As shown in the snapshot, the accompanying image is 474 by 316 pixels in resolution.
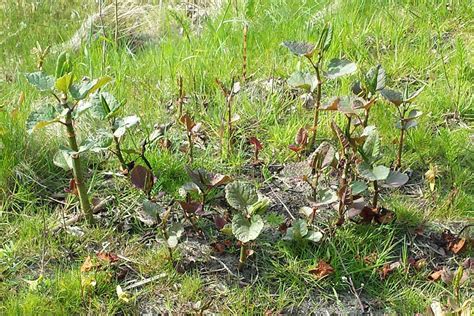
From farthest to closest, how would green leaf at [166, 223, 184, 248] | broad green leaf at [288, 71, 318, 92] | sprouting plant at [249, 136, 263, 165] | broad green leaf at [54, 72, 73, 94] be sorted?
1. sprouting plant at [249, 136, 263, 165]
2. broad green leaf at [288, 71, 318, 92]
3. green leaf at [166, 223, 184, 248]
4. broad green leaf at [54, 72, 73, 94]

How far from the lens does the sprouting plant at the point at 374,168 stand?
2.38m

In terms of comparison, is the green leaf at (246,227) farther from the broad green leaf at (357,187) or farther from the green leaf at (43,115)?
the green leaf at (43,115)

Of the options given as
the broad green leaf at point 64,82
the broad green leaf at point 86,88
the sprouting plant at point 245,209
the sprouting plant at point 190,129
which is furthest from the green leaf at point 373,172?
the broad green leaf at point 64,82

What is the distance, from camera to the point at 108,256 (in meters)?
2.43

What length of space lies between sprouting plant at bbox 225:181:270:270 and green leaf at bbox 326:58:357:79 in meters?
0.66

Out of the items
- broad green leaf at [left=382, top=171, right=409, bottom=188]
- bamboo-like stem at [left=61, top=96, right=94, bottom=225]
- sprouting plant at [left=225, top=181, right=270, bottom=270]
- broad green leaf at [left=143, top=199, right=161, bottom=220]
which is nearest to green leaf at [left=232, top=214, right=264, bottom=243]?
sprouting plant at [left=225, top=181, right=270, bottom=270]

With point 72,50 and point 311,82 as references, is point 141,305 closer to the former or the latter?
point 311,82

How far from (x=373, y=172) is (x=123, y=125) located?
0.99m

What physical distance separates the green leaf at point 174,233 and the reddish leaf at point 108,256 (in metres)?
0.23

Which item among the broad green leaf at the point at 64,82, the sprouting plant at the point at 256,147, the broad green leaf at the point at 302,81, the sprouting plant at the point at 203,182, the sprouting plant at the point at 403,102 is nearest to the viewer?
the broad green leaf at the point at 64,82

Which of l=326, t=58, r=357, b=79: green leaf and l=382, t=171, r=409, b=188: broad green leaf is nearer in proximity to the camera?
l=382, t=171, r=409, b=188: broad green leaf

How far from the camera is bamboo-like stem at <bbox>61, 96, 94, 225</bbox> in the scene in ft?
7.69

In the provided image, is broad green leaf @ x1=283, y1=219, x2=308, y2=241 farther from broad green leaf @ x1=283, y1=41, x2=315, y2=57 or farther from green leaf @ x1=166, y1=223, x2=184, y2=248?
broad green leaf @ x1=283, y1=41, x2=315, y2=57

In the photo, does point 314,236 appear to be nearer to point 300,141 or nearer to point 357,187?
point 357,187
